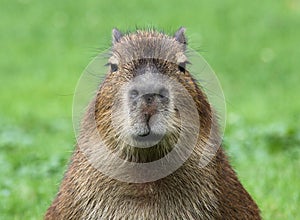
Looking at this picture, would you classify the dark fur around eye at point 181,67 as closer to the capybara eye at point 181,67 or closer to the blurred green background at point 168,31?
the capybara eye at point 181,67

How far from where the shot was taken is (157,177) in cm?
435

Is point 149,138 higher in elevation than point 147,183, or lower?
higher

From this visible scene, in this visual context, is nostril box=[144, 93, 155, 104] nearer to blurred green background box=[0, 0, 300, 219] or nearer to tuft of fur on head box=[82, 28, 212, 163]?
tuft of fur on head box=[82, 28, 212, 163]

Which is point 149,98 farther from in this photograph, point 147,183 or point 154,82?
point 147,183

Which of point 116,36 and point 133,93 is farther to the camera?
point 116,36

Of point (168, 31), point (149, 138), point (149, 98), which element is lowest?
point (149, 138)

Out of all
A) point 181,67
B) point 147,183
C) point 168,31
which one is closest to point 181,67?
point 181,67

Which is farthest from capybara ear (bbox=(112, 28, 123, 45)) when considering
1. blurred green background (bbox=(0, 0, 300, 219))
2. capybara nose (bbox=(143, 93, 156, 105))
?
capybara nose (bbox=(143, 93, 156, 105))

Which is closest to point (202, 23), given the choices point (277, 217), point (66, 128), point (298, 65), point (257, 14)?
point (257, 14)

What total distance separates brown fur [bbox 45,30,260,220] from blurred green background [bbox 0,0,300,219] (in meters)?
0.84

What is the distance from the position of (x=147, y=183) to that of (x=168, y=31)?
16.4ft

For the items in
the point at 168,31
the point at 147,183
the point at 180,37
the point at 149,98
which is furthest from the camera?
the point at 168,31

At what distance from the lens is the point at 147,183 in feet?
14.3

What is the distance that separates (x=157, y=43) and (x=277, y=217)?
2288mm
